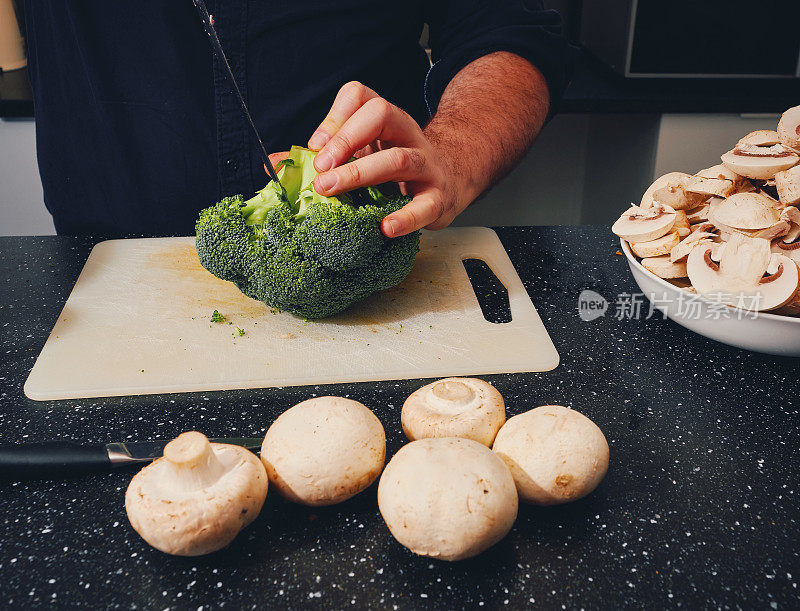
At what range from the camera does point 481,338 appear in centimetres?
95

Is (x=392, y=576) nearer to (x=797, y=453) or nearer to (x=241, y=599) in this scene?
(x=241, y=599)

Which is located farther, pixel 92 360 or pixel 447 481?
pixel 92 360

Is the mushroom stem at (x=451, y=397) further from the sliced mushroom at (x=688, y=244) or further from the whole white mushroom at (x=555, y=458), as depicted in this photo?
the sliced mushroom at (x=688, y=244)

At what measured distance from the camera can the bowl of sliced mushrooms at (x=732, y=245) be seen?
791 millimetres

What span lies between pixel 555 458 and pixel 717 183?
0.55m

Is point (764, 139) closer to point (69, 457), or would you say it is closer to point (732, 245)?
point (732, 245)

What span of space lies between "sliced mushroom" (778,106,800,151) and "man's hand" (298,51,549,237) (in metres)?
0.49

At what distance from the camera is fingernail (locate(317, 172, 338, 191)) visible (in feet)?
2.94

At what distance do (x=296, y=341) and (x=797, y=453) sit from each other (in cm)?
66

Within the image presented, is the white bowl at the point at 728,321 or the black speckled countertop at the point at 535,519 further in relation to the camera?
the white bowl at the point at 728,321

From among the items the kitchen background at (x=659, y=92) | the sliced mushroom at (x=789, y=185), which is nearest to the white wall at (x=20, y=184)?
the kitchen background at (x=659, y=92)

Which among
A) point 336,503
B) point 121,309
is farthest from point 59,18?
point 336,503

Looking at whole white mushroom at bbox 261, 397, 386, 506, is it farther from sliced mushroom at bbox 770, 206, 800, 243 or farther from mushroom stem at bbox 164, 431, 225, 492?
sliced mushroom at bbox 770, 206, 800, 243

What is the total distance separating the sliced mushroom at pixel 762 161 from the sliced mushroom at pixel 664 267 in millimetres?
169
